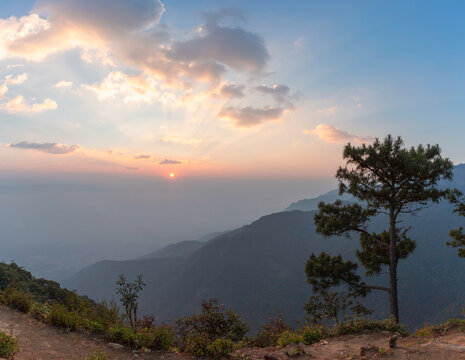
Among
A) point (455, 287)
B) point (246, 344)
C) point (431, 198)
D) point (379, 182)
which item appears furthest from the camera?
point (455, 287)

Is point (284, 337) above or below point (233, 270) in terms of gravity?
above

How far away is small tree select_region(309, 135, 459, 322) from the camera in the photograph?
14.2 meters

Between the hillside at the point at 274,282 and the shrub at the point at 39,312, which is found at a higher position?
the shrub at the point at 39,312

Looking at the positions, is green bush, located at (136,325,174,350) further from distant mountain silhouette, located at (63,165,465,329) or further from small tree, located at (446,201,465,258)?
distant mountain silhouette, located at (63,165,465,329)

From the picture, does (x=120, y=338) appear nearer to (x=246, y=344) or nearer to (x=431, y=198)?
(x=246, y=344)

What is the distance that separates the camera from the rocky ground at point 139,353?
6.98 metres

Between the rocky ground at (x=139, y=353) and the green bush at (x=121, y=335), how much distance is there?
1.03 ft

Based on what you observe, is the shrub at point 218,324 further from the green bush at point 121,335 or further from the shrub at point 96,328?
the green bush at point 121,335

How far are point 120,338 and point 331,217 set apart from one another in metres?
14.0

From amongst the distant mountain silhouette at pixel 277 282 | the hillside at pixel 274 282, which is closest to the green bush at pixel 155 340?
the distant mountain silhouette at pixel 277 282

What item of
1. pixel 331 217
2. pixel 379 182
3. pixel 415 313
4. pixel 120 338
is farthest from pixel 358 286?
pixel 415 313

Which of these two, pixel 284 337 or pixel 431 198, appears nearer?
pixel 284 337

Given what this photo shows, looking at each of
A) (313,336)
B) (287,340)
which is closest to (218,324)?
(287,340)

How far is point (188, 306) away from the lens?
147 m
